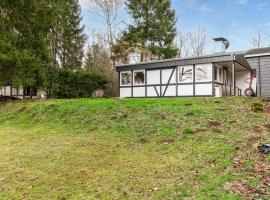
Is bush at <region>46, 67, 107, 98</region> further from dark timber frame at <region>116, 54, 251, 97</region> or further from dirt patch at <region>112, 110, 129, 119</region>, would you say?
dirt patch at <region>112, 110, 129, 119</region>

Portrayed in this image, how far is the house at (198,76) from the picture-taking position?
17.5 meters

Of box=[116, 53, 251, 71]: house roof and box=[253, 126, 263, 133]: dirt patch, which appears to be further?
box=[116, 53, 251, 71]: house roof

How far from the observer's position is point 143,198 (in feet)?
20.9

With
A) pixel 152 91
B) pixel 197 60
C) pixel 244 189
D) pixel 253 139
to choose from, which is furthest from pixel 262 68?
pixel 244 189

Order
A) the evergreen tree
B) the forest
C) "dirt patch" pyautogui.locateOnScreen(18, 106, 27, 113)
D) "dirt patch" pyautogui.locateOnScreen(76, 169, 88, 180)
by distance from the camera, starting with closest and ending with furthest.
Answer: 1. "dirt patch" pyautogui.locateOnScreen(76, 169, 88, 180)
2. "dirt patch" pyautogui.locateOnScreen(18, 106, 27, 113)
3. the forest
4. the evergreen tree

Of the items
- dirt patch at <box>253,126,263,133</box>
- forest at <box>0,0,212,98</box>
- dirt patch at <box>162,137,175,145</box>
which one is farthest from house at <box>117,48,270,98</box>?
dirt patch at <box>162,137,175,145</box>

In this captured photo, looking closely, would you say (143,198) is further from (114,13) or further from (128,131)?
(114,13)

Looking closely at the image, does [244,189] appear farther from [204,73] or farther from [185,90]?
[185,90]

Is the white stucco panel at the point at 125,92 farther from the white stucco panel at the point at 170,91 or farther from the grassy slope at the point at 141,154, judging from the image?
the grassy slope at the point at 141,154

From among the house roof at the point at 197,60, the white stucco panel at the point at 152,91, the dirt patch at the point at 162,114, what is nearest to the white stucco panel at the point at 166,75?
the house roof at the point at 197,60

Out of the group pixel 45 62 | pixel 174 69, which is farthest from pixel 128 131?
pixel 45 62

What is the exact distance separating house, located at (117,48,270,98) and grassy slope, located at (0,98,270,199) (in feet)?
A: 12.5

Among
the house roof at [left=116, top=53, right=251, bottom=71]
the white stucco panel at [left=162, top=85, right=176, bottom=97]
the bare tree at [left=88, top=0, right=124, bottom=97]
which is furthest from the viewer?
the bare tree at [left=88, top=0, right=124, bottom=97]

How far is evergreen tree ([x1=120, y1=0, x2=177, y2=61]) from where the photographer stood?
33.8 m
